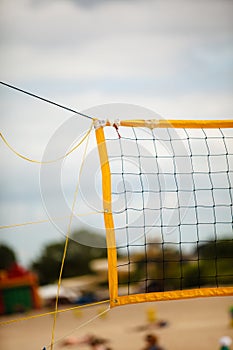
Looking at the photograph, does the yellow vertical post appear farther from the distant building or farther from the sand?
the distant building

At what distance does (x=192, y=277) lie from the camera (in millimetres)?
3811

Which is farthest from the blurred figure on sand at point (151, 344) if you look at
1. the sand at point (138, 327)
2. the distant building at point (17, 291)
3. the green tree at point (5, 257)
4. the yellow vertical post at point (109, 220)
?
the yellow vertical post at point (109, 220)

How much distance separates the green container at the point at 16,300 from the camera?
134 inches

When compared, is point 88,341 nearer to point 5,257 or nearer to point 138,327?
point 138,327

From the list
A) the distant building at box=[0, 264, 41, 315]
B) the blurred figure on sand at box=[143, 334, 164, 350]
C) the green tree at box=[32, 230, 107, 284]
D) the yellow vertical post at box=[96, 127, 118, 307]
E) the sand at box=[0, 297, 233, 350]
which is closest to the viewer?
the yellow vertical post at box=[96, 127, 118, 307]

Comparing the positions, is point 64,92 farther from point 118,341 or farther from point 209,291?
point 209,291

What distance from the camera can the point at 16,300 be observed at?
343 cm

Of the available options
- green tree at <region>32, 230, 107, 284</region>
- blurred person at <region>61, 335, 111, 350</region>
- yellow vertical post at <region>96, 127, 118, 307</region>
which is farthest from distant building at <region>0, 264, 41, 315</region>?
yellow vertical post at <region>96, 127, 118, 307</region>

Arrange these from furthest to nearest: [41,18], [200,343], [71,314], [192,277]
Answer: [192,277], [71,314], [41,18], [200,343]

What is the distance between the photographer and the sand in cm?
312

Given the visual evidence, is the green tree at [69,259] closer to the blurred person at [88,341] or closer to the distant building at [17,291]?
the distant building at [17,291]

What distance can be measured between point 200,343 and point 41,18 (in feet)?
6.62

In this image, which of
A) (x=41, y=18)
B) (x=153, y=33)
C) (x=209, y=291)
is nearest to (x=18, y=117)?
(x=41, y=18)

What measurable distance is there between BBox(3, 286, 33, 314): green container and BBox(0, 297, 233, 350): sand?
53 millimetres
